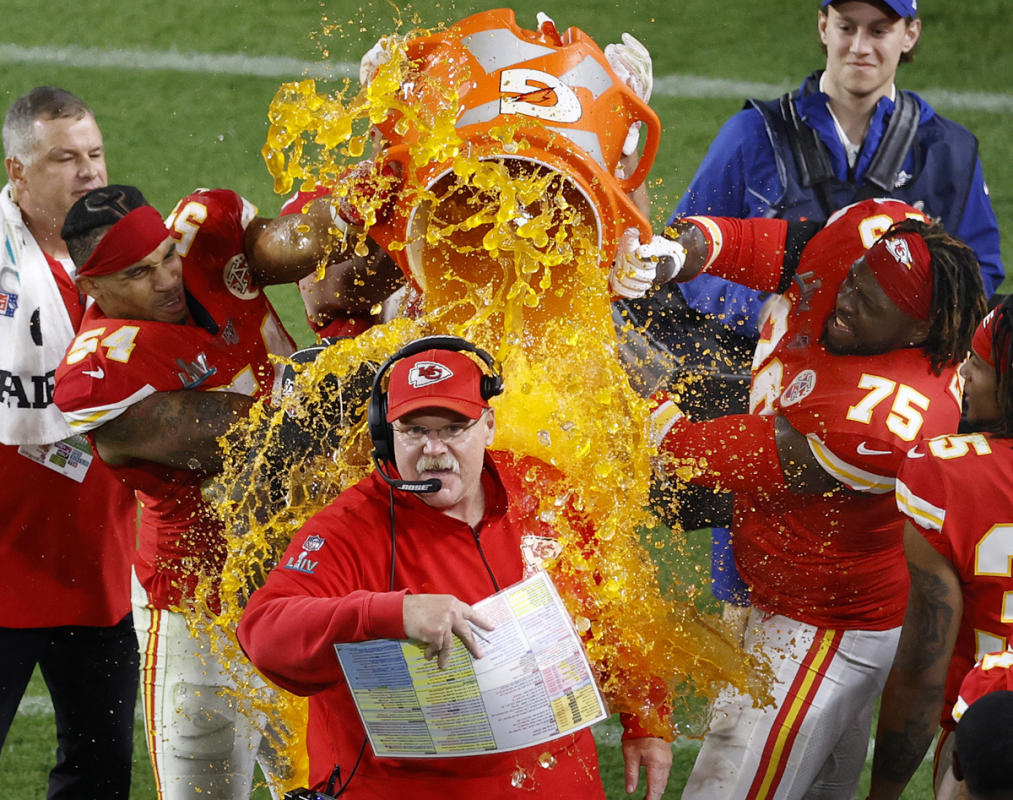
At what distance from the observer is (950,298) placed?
3104 mm

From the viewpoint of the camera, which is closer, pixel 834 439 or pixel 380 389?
pixel 380 389

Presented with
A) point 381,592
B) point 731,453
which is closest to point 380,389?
point 381,592

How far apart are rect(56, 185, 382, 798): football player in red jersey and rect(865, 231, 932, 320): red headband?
4.15ft

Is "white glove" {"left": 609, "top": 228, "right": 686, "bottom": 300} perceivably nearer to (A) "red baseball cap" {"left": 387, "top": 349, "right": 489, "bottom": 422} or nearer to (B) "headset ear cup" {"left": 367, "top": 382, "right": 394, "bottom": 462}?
(A) "red baseball cap" {"left": 387, "top": 349, "right": 489, "bottom": 422}

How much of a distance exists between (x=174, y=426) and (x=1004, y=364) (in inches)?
72.4

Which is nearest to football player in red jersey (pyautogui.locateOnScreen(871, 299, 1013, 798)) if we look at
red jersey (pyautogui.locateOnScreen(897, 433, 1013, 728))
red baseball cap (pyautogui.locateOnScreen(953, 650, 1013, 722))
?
red jersey (pyautogui.locateOnScreen(897, 433, 1013, 728))

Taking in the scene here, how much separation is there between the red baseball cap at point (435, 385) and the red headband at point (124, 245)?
764mm

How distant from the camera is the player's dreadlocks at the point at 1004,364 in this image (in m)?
2.90

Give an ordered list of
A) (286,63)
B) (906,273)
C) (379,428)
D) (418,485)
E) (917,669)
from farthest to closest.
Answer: (286,63) < (906,273) < (917,669) < (379,428) < (418,485)

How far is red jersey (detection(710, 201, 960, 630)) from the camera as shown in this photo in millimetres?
3133

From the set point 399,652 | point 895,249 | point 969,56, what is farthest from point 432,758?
point 969,56

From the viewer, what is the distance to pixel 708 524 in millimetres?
4035

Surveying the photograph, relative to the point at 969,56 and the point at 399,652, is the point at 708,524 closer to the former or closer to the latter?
the point at 399,652

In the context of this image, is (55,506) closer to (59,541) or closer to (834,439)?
(59,541)
